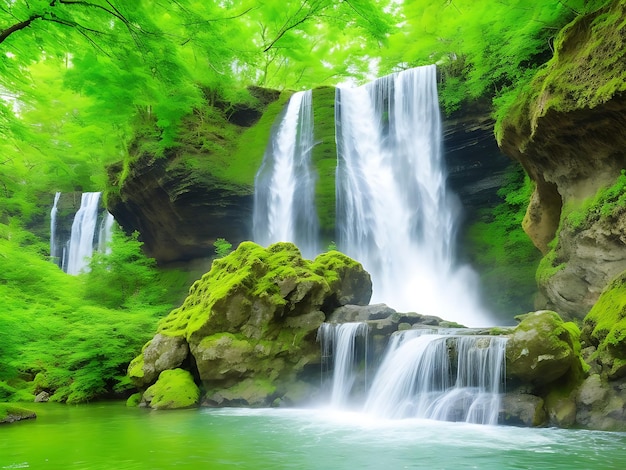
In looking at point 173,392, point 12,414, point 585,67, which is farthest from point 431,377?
point 585,67

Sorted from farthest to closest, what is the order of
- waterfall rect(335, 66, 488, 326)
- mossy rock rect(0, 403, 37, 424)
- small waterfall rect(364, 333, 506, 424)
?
waterfall rect(335, 66, 488, 326) → mossy rock rect(0, 403, 37, 424) → small waterfall rect(364, 333, 506, 424)

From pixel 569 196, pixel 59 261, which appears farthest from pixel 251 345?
pixel 59 261

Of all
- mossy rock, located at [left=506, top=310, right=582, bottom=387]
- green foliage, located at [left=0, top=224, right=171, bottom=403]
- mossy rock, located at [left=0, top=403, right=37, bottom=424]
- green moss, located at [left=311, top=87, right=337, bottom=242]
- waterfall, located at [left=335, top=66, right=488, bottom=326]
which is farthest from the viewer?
green moss, located at [left=311, top=87, right=337, bottom=242]

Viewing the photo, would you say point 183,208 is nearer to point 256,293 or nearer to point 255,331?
point 256,293

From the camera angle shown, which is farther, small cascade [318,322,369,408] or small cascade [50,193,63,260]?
small cascade [50,193,63,260]

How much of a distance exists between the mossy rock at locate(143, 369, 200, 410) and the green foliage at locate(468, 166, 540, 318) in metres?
12.0

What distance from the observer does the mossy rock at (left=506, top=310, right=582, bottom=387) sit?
7070 mm

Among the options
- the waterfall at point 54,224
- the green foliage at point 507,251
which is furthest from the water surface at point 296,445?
the waterfall at point 54,224

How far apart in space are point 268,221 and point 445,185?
24.9ft

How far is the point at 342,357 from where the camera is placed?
10.2m

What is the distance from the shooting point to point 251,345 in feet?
34.9

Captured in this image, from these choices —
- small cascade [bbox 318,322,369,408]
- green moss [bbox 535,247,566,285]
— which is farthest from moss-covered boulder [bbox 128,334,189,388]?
green moss [bbox 535,247,566,285]

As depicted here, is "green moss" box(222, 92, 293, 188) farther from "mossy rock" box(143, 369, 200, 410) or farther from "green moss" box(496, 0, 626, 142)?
"green moss" box(496, 0, 626, 142)

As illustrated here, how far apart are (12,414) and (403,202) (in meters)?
15.2
